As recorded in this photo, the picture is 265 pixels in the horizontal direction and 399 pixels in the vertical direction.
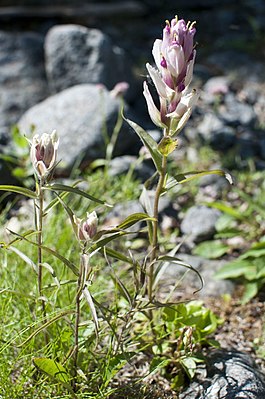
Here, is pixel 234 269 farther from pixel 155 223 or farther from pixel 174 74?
pixel 174 74

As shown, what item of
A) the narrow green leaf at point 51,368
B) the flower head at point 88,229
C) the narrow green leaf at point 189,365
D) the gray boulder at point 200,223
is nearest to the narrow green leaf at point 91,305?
the flower head at point 88,229

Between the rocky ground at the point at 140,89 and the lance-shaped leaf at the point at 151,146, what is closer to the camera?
the lance-shaped leaf at the point at 151,146

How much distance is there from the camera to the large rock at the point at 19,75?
447 centimetres

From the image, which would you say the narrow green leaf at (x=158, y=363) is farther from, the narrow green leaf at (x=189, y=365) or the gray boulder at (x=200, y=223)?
the gray boulder at (x=200, y=223)

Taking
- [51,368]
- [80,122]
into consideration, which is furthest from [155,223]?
Answer: [80,122]

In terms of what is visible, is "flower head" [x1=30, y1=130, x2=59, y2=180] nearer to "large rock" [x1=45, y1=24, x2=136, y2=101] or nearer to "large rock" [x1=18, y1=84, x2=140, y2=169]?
"large rock" [x1=18, y1=84, x2=140, y2=169]

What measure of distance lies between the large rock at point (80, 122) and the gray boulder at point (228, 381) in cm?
171

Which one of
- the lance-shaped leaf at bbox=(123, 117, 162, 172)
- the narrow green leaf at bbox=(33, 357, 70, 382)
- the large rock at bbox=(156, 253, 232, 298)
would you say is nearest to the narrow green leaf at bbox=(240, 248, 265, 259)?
the large rock at bbox=(156, 253, 232, 298)

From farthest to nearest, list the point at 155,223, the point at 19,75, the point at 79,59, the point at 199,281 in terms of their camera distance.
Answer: the point at 19,75 < the point at 79,59 < the point at 199,281 < the point at 155,223

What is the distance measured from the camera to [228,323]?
9.04 feet

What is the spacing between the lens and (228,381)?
219cm

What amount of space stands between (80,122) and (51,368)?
219 cm

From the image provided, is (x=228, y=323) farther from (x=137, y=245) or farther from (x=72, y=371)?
(x=72, y=371)

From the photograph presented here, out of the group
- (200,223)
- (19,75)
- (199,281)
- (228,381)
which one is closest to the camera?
(228,381)
